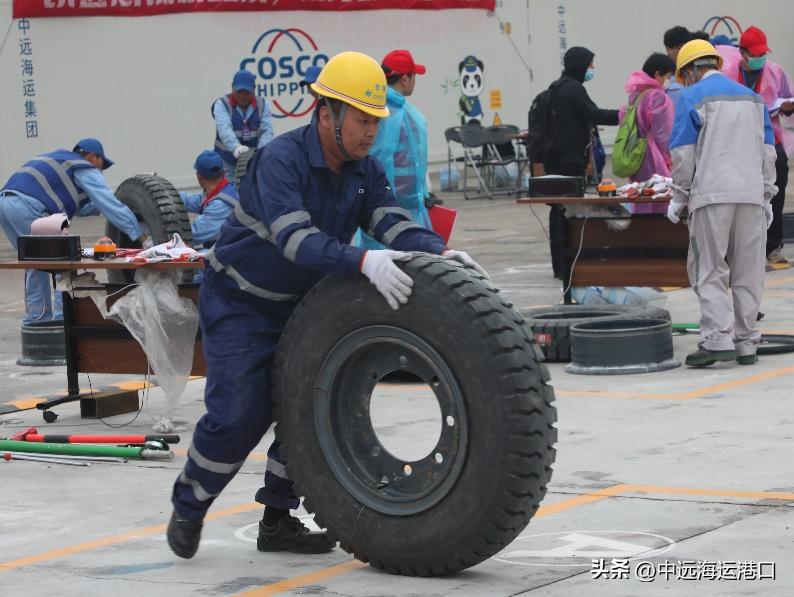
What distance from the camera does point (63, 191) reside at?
11406 millimetres

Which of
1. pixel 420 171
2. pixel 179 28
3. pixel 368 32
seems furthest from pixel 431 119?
pixel 420 171

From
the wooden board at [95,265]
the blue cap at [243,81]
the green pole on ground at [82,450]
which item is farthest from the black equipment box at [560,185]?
the blue cap at [243,81]

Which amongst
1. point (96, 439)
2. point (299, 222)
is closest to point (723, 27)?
point (96, 439)

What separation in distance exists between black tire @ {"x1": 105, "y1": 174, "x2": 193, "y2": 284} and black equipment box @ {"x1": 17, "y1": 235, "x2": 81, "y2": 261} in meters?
2.79

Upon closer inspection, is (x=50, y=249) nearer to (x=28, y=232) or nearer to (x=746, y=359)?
(x=28, y=232)

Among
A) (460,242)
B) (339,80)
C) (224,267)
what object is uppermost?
(339,80)

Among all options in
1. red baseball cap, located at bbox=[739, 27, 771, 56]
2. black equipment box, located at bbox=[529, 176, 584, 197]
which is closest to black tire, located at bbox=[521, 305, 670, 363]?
black equipment box, located at bbox=[529, 176, 584, 197]

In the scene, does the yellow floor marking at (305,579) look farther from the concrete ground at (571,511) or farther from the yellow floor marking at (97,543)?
the yellow floor marking at (97,543)

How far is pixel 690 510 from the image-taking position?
20.5ft

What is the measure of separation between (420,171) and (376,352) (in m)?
4.37

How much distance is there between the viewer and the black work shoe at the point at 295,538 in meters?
5.89

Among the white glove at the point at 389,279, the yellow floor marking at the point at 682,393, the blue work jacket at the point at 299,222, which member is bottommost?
the yellow floor marking at the point at 682,393

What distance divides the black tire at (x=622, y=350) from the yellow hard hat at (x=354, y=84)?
4475 millimetres

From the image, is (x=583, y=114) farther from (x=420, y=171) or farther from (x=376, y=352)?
(x=376, y=352)
